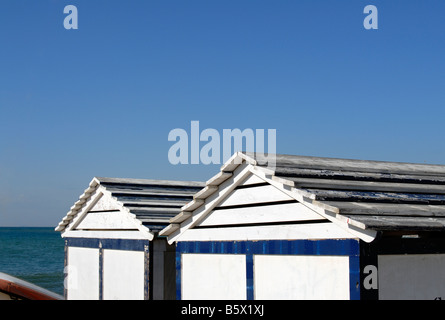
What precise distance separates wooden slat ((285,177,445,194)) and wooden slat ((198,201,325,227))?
13.3 inches

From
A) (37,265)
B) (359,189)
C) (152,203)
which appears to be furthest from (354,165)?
(37,265)

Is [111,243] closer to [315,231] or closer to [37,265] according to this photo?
[315,231]

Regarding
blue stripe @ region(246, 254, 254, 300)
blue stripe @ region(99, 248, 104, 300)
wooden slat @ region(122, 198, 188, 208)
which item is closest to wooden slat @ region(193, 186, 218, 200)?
blue stripe @ region(246, 254, 254, 300)

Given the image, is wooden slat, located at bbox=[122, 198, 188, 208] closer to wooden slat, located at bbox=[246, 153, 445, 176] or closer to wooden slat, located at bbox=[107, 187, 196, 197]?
wooden slat, located at bbox=[107, 187, 196, 197]

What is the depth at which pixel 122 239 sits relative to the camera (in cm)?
1438

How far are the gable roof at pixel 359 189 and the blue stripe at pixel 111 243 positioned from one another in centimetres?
244

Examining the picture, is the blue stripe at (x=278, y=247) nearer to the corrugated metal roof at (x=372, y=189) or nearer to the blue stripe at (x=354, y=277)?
the blue stripe at (x=354, y=277)

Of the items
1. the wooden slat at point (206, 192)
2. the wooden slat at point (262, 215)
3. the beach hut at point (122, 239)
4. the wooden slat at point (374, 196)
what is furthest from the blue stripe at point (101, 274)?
the wooden slat at point (374, 196)

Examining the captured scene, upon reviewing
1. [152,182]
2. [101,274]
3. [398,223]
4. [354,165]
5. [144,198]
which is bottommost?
[101,274]

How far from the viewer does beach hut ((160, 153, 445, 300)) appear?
7.96 m

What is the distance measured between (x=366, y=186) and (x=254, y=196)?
170 centimetres

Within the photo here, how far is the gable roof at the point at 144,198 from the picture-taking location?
1383cm
